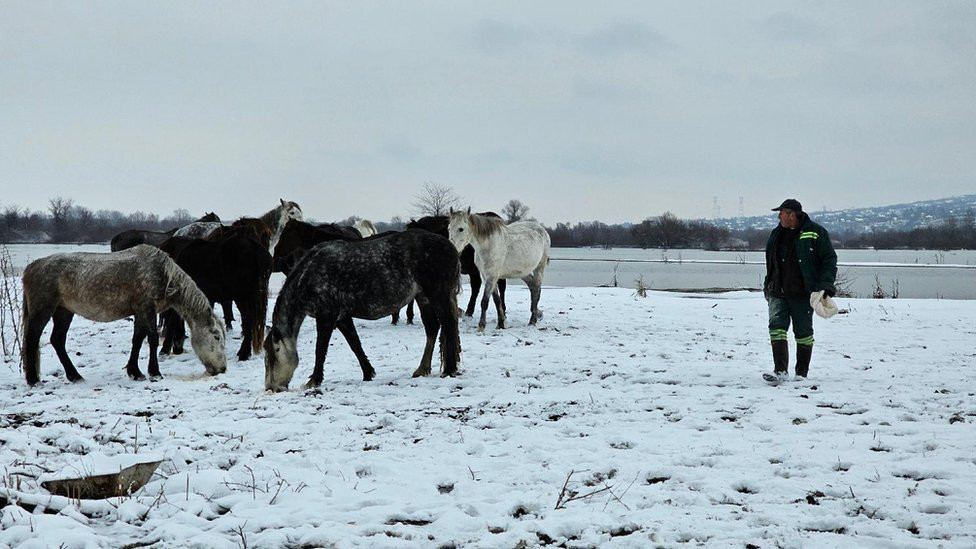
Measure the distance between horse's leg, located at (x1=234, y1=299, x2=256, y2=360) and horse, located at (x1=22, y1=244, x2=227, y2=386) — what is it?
3.26ft

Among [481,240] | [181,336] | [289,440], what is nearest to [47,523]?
[289,440]

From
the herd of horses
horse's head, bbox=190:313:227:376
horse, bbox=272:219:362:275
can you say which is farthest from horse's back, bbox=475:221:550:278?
horse's head, bbox=190:313:227:376

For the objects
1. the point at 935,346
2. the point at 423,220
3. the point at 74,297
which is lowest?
the point at 935,346

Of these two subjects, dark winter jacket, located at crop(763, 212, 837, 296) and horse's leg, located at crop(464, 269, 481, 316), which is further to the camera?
horse's leg, located at crop(464, 269, 481, 316)

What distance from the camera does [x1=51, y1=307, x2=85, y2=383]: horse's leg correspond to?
8.20m

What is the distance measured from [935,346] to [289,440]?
31.9ft

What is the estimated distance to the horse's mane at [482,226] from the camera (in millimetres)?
12094

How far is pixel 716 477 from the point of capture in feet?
14.2

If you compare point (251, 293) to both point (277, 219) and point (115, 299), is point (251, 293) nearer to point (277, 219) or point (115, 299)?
point (115, 299)

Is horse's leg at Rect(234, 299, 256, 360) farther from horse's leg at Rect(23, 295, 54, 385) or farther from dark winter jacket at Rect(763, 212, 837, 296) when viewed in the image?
dark winter jacket at Rect(763, 212, 837, 296)

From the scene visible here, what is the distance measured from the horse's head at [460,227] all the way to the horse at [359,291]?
379 centimetres

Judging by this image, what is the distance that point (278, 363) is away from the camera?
294 inches

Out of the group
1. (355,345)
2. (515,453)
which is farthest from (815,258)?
(355,345)

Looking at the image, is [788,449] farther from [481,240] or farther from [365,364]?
[481,240]
